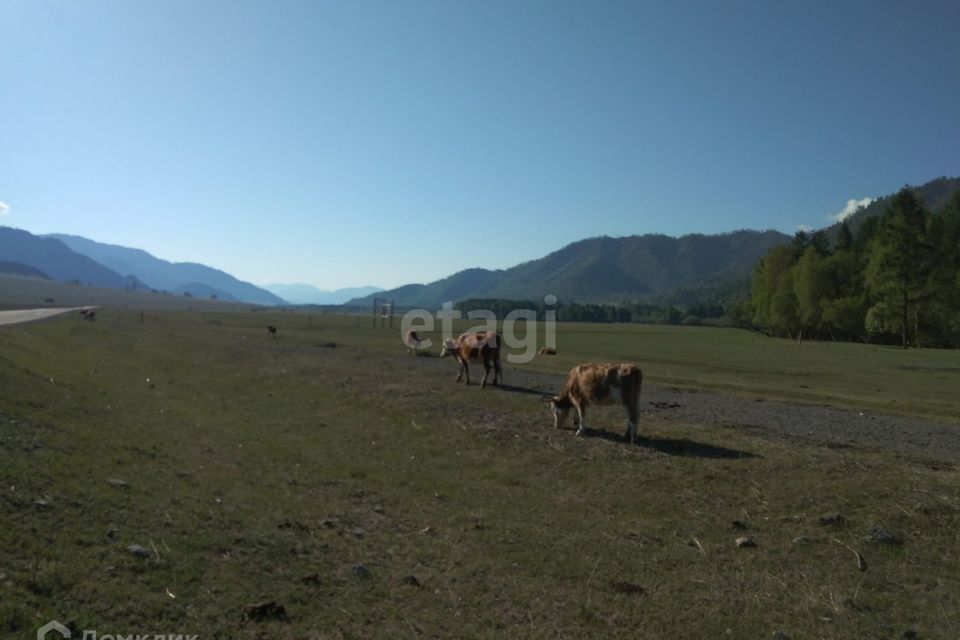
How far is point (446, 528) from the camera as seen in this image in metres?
9.07

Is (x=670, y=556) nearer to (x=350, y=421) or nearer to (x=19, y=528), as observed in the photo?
(x=19, y=528)

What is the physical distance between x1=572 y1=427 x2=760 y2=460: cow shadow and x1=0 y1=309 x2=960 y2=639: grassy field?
0.50ft

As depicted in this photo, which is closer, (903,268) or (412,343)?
(412,343)

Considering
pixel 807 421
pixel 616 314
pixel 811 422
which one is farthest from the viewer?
pixel 616 314

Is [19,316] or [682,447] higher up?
[19,316]

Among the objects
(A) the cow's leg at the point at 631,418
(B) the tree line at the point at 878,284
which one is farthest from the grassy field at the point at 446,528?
(B) the tree line at the point at 878,284

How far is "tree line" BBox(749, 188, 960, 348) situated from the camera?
6247 centimetres

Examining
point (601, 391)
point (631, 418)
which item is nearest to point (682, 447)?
point (631, 418)

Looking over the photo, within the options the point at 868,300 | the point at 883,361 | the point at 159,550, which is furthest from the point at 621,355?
the point at 868,300

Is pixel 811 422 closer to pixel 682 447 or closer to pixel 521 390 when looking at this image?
pixel 682 447

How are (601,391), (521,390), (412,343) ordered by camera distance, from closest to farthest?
(601,391)
(521,390)
(412,343)

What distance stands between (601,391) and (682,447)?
7.27ft

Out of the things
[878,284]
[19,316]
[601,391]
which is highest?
[878,284]

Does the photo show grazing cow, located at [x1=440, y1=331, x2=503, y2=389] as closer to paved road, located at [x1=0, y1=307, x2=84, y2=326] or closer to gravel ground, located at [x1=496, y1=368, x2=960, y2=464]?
gravel ground, located at [x1=496, y1=368, x2=960, y2=464]
